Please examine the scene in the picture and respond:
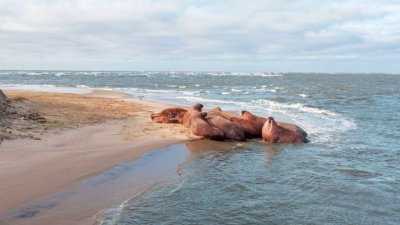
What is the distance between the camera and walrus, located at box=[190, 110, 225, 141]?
13938mm

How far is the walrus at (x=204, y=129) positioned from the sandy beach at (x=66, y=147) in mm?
334

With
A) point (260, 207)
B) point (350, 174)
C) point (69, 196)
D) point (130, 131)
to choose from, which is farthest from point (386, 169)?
point (130, 131)

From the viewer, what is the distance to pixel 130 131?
14.9m

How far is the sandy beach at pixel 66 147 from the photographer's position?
26.3ft

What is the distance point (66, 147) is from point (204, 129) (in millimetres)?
4690

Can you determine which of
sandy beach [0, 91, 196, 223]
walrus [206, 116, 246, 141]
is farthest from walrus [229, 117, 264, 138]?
sandy beach [0, 91, 196, 223]

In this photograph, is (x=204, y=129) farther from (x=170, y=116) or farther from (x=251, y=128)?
(x=170, y=116)

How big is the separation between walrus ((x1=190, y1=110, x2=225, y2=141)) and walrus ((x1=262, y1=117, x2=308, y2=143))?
1468 mm

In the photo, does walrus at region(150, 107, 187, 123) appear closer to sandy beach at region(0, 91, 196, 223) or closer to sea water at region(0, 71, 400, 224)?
sandy beach at region(0, 91, 196, 223)

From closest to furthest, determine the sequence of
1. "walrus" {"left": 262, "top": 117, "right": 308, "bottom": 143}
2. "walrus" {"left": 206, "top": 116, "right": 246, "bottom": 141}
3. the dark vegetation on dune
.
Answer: the dark vegetation on dune
"walrus" {"left": 262, "top": 117, "right": 308, "bottom": 143}
"walrus" {"left": 206, "top": 116, "right": 246, "bottom": 141}

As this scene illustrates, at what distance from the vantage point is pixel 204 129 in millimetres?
14195

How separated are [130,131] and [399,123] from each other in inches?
493

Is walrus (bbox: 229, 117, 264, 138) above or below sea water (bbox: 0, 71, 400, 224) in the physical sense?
above

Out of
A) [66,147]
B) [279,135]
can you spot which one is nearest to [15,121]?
[66,147]
